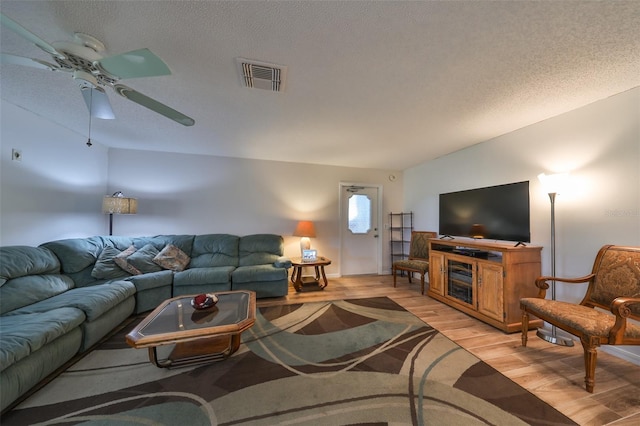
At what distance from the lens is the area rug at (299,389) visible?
1.33m

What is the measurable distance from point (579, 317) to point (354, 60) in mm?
2620

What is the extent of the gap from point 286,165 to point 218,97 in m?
2.29

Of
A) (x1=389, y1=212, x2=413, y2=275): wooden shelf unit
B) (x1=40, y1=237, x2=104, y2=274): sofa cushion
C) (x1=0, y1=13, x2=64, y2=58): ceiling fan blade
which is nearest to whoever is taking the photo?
(x1=0, y1=13, x2=64, y2=58): ceiling fan blade

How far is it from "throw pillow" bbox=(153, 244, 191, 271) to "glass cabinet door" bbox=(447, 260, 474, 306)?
393 cm

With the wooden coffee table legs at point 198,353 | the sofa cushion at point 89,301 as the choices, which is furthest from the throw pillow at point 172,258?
the wooden coffee table legs at point 198,353

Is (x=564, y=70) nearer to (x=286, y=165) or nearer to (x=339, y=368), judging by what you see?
(x=339, y=368)

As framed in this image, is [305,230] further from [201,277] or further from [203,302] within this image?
[203,302]

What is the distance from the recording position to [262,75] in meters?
1.73

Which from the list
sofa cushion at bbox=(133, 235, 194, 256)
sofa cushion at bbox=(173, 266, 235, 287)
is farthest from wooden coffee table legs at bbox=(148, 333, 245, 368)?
sofa cushion at bbox=(133, 235, 194, 256)

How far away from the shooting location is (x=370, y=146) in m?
3.36

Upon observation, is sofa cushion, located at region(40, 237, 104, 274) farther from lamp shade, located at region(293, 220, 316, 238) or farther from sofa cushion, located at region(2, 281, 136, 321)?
lamp shade, located at region(293, 220, 316, 238)

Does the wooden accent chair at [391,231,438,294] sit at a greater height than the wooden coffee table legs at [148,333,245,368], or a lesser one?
greater

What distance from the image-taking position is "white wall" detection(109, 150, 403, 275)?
373cm

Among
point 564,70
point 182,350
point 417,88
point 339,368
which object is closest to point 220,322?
point 182,350
